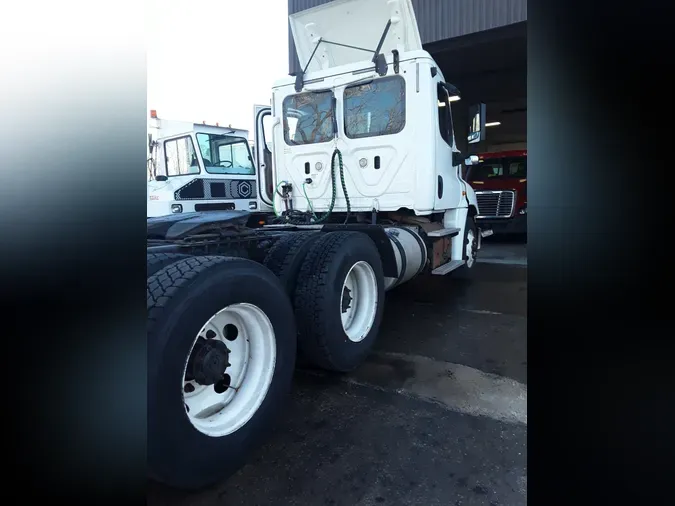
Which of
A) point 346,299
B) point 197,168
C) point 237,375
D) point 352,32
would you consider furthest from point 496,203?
point 237,375

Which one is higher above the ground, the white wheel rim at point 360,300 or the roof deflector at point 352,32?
the roof deflector at point 352,32

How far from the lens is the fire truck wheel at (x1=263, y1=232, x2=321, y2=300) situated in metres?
3.35

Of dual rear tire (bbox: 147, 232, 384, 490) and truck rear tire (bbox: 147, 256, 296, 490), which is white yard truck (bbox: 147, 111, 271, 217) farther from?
truck rear tire (bbox: 147, 256, 296, 490)

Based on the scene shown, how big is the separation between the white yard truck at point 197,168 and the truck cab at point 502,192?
6.65 metres

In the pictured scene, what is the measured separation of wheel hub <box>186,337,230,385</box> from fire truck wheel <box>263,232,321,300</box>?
1.07m

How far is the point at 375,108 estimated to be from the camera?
5.24m

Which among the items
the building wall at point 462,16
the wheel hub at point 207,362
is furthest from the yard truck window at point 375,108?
the building wall at point 462,16

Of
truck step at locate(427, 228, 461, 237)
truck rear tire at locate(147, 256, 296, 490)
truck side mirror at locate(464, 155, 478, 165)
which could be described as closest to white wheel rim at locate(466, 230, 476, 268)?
truck step at locate(427, 228, 461, 237)

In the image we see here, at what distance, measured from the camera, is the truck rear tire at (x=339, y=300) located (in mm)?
3232

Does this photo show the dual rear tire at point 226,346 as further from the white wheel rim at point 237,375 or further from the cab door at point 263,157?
the cab door at point 263,157

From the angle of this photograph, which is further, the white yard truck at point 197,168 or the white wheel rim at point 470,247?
the white yard truck at point 197,168
